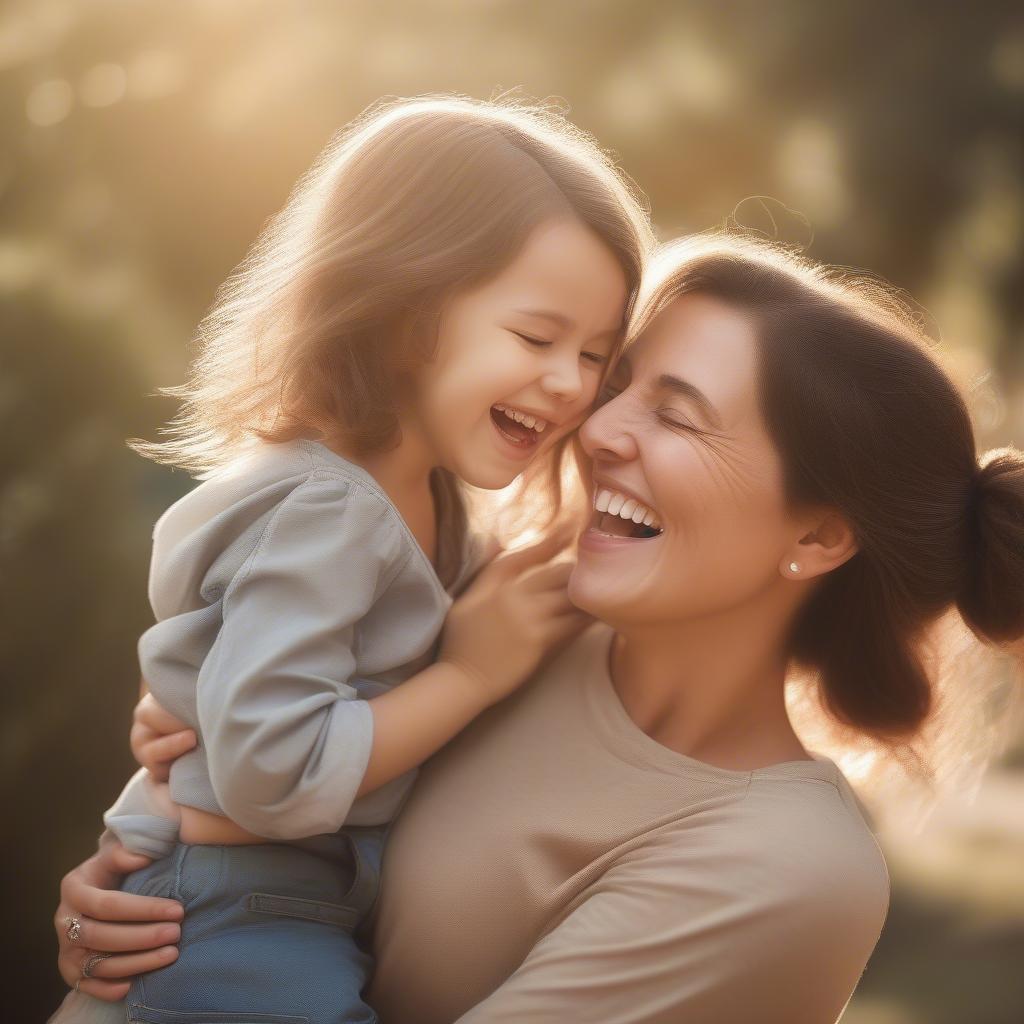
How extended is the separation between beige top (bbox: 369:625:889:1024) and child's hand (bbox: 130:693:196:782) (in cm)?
34

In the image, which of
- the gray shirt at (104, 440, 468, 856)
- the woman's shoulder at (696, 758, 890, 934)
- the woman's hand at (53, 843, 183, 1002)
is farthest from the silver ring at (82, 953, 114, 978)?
the woman's shoulder at (696, 758, 890, 934)

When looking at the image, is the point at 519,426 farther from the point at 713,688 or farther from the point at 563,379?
the point at 713,688

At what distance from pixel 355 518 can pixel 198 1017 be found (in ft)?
2.23

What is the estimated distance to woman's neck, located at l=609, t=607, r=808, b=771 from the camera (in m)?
1.78

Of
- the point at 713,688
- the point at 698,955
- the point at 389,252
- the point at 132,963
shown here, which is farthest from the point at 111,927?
the point at 389,252

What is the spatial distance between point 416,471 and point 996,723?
104 centimetres

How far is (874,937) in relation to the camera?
161 cm

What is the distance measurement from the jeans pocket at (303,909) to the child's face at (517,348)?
0.62m

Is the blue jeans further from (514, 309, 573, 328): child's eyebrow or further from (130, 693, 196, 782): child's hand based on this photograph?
(514, 309, 573, 328): child's eyebrow

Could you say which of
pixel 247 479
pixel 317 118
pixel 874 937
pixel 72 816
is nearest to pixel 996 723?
pixel 874 937

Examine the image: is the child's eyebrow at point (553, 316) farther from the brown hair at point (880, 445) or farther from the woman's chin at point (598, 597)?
the woman's chin at point (598, 597)

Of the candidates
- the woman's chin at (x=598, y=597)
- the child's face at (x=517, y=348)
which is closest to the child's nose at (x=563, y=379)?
the child's face at (x=517, y=348)

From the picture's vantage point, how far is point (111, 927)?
66.7 inches

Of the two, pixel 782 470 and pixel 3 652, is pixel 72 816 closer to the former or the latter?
pixel 3 652
